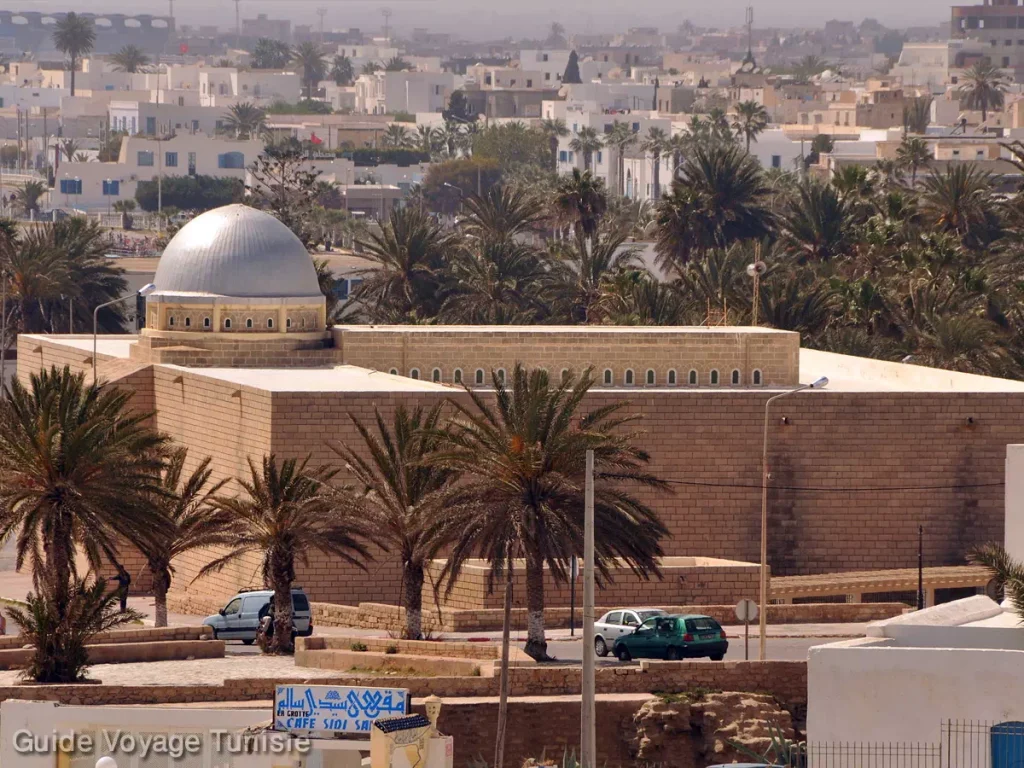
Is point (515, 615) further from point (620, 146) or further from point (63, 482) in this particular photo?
point (620, 146)

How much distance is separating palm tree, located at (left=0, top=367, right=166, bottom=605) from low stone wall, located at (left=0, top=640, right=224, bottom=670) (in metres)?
0.90

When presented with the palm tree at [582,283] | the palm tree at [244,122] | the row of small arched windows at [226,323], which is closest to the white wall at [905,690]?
the row of small arched windows at [226,323]

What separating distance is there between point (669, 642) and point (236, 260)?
14814 millimetres

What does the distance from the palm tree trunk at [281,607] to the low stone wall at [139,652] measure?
806mm

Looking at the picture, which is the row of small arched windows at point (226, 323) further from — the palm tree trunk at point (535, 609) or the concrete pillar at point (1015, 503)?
the concrete pillar at point (1015, 503)

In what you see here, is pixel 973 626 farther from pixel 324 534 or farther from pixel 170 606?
pixel 170 606

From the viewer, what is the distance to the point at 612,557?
110 ft

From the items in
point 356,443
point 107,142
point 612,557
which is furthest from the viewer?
point 107,142

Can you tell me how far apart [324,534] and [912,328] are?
80.0 ft

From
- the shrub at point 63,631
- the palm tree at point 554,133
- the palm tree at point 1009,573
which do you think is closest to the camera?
the palm tree at point 1009,573

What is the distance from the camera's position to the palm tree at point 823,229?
72.7m

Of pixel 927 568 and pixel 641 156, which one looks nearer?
pixel 927 568

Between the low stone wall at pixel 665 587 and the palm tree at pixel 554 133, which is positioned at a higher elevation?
the palm tree at pixel 554 133

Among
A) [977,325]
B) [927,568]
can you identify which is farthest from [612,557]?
[977,325]
